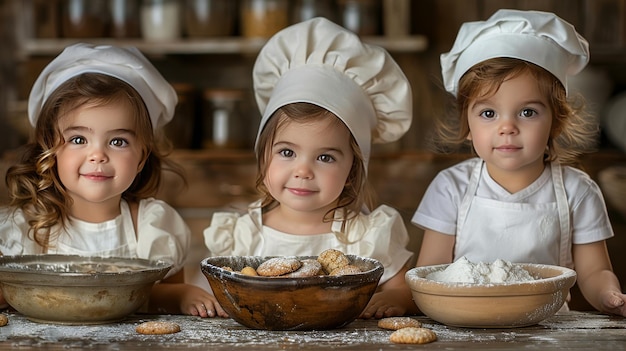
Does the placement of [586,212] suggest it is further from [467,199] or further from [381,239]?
[381,239]

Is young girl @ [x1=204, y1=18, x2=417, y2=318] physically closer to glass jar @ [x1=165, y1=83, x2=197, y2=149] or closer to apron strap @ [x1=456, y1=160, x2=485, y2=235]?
apron strap @ [x1=456, y1=160, x2=485, y2=235]

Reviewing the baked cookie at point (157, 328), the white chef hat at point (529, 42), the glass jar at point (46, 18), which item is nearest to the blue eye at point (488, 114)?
the white chef hat at point (529, 42)

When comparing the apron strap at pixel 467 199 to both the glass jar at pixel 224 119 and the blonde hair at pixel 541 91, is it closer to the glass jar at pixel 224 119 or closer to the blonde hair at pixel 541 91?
the blonde hair at pixel 541 91

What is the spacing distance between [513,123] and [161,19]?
226 centimetres

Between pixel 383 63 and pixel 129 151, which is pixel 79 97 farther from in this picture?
pixel 383 63

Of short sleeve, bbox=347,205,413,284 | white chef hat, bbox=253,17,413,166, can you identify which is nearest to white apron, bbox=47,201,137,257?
white chef hat, bbox=253,17,413,166

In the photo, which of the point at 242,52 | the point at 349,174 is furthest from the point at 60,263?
the point at 242,52

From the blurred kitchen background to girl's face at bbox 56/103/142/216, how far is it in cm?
169

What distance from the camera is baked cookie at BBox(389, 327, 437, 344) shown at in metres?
1.38

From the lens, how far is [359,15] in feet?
12.2

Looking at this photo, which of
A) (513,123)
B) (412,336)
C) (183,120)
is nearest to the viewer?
(412,336)

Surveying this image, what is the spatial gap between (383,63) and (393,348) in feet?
2.49

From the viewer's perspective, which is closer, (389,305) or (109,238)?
(389,305)

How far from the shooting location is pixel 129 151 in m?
1.86
